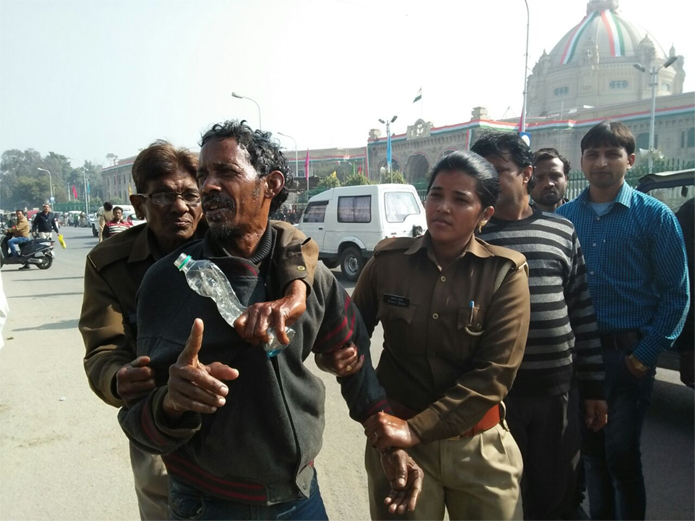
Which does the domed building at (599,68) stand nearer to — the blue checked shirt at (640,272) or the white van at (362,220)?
the white van at (362,220)

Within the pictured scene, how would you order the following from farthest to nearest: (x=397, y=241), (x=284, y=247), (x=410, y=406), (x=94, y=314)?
(x=397, y=241) < (x=410, y=406) < (x=94, y=314) < (x=284, y=247)

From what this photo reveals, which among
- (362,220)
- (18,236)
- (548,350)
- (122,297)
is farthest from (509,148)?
(18,236)

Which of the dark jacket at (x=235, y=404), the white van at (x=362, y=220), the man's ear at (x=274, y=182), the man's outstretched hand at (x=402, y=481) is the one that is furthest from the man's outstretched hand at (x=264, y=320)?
the white van at (x=362, y=220)

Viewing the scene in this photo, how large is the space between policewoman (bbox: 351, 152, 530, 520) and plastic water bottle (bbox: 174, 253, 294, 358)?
2.00ft

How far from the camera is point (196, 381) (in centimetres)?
110

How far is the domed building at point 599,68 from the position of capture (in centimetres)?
6919

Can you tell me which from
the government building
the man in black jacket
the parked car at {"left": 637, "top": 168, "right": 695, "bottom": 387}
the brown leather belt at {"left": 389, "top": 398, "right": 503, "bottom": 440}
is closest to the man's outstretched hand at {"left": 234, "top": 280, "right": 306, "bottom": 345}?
the brown leather belt at {"left": 389, "top": 398, "right": 503, "bottom": 440}

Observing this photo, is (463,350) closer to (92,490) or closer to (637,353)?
(637,353)

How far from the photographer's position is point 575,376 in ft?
7.52

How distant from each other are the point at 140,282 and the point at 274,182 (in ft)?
2.02

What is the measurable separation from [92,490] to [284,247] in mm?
2473

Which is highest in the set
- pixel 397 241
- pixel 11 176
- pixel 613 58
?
pixel 613 58

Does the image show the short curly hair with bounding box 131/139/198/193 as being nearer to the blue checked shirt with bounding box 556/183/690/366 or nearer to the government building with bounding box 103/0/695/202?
the blue checked shirt with bounding box 556/183/690/366

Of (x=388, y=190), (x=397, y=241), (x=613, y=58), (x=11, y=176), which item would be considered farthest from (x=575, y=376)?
(x=11, y=176)
